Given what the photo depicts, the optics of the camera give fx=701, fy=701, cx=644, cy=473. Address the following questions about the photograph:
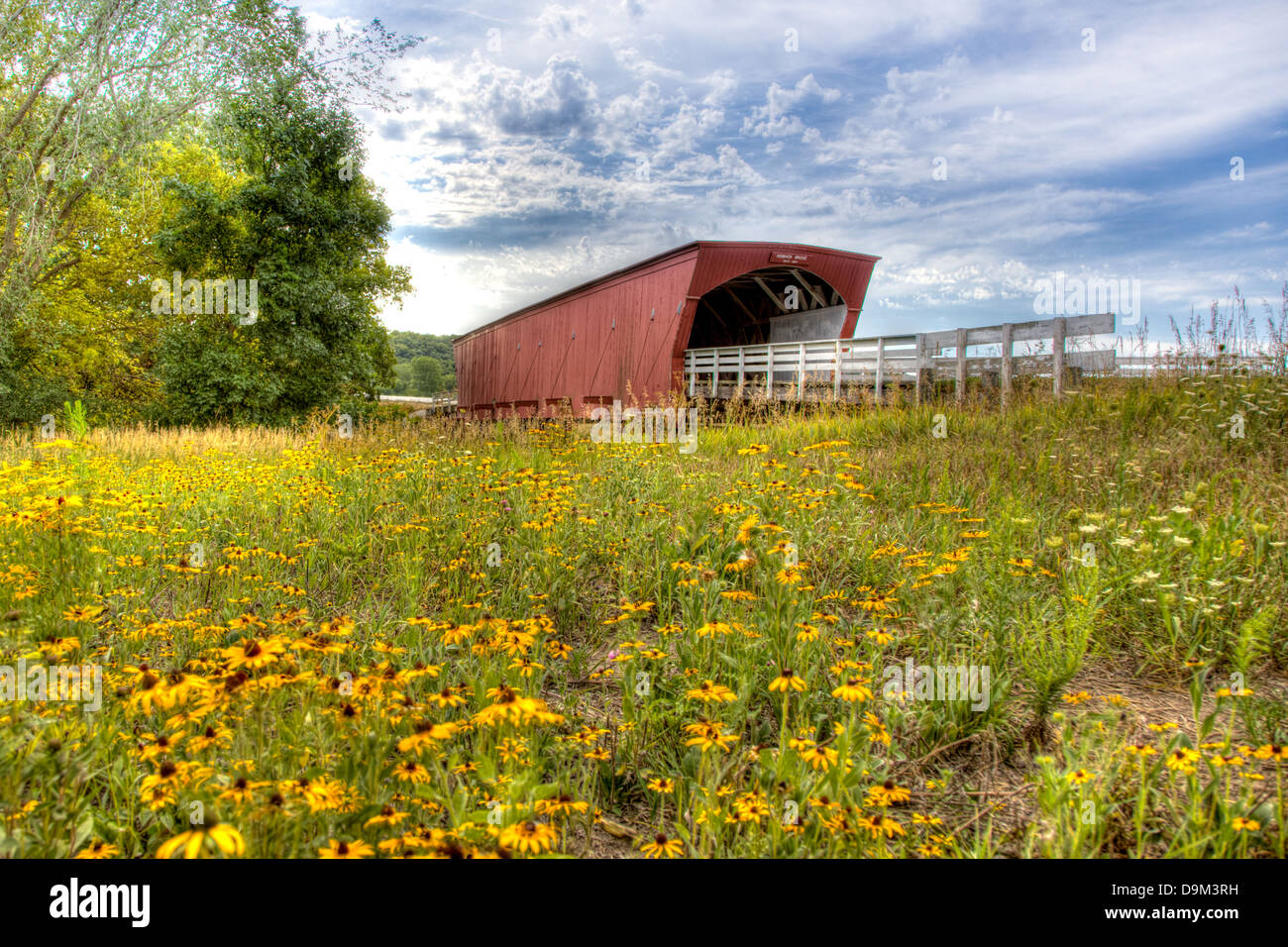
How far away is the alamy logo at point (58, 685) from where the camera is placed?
2.16m

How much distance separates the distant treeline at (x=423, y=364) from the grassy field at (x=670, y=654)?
233 ft

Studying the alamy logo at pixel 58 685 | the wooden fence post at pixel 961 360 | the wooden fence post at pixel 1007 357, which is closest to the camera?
the alamy logo at pixel 58 685

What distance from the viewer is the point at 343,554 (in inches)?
192

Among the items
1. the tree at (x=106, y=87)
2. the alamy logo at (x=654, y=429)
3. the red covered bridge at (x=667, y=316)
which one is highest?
the tree at (x=106, y=87)

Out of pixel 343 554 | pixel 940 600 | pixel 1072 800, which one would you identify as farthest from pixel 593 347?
pixel 1072 800

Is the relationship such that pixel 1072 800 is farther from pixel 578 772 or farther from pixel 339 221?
pixel 339 221

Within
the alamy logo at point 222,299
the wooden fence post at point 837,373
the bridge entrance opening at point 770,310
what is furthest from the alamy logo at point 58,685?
the alamy logo at point 222,299

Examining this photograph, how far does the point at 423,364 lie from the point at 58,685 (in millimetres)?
83765

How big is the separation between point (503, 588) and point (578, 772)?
1.86m

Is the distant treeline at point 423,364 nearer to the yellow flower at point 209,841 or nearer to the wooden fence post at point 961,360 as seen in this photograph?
the wooden fence post at point 961,360

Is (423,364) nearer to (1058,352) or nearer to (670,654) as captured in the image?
(1058,352)

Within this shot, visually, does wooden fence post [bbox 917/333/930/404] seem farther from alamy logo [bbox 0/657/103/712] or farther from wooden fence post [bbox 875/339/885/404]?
alamy logo [bbox 0/657/103/712]
